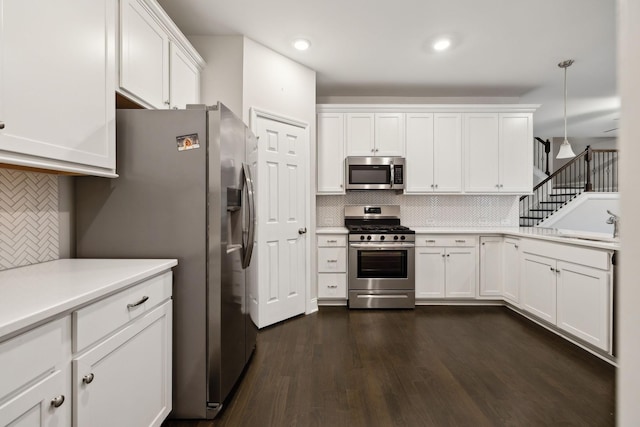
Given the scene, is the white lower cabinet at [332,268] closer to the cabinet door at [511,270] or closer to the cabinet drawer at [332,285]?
the cabinet drawer at [332,285]

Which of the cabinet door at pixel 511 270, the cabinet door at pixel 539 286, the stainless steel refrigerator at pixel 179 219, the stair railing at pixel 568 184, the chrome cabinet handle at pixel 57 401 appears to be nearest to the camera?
the chrome cabinet handle at pixel 57 401

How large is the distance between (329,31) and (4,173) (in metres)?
2.60

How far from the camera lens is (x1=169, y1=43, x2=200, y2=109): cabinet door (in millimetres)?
2363

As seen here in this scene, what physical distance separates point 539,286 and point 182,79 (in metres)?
3.81

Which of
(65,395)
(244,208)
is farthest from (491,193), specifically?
(65,395)

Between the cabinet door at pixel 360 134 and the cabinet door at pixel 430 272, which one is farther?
the cabinet door at pixel 360 134

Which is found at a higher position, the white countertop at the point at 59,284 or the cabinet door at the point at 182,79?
the cabinet door at the point at 182,79

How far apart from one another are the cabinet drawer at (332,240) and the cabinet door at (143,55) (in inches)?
83.6

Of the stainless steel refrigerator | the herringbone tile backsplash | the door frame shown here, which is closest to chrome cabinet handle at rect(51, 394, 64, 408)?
the stainless steel refrigerator

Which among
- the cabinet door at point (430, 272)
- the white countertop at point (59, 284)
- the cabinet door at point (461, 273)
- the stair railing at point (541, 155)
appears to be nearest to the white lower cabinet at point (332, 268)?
the cabinet door at point (430, 272)

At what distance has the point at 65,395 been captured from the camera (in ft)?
3.25

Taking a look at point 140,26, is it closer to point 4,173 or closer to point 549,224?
point 4,173

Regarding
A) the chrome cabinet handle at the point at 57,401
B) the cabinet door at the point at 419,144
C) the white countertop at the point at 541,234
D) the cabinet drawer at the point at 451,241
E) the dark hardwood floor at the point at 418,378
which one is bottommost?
the dark hardwood floor at the point at 418,378

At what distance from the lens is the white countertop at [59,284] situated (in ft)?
2.84
